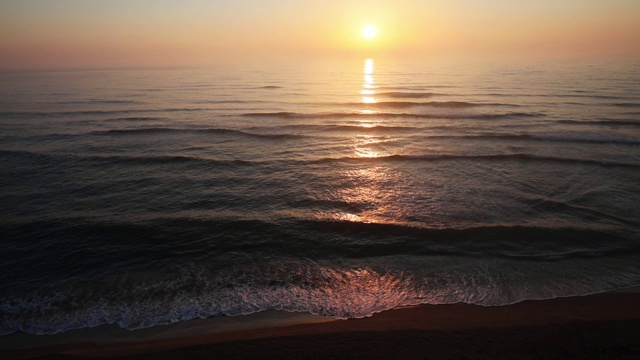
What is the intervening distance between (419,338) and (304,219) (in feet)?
15.0

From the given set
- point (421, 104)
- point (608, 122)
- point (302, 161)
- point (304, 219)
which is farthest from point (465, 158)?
point (421, 104)

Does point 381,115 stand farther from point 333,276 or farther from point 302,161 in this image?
point 333,276

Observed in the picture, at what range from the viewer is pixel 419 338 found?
5137mm

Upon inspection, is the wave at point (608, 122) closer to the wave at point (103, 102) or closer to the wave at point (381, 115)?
the wave at point (381, 115)

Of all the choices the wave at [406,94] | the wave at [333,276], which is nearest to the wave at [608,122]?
the wave at [406,94]

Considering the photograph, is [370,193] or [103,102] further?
A: [103,102]

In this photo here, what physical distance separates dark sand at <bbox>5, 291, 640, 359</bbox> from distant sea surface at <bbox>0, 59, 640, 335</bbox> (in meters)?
0.39

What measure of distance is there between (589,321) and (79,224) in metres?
10.8

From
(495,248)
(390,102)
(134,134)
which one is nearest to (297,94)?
(390,102)

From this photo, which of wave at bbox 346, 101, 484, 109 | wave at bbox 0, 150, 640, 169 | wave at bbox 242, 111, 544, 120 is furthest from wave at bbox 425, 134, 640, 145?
wave at bbox 346, 101, 484, 109

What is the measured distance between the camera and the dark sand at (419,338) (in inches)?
190

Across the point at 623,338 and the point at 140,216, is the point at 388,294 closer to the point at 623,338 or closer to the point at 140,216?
the point at 623,338

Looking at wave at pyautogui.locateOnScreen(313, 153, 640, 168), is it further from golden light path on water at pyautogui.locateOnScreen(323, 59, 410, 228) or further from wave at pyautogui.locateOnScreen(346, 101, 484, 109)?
wave at pyautogui.locateOnScreen(346, 101, 484, 109)

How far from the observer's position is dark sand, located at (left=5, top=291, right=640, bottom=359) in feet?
15.8
